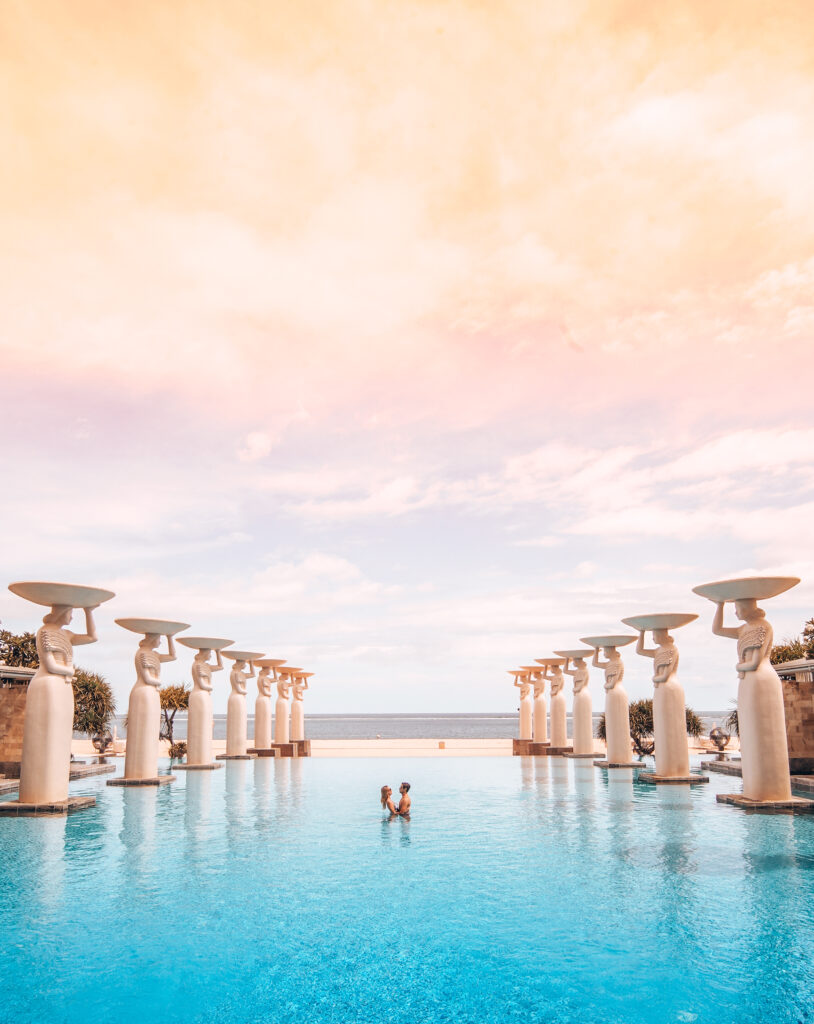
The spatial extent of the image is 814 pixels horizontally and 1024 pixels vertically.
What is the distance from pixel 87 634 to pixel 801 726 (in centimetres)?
1612

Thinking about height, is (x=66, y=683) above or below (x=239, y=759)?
above

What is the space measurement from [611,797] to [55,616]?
38.5 feet

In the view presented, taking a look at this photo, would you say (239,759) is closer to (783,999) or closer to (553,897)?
(553,897)

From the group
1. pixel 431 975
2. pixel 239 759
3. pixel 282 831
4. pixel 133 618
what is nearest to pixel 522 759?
pixel 239 759

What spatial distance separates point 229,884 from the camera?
27.6 ft

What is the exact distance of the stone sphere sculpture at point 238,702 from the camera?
2758cm

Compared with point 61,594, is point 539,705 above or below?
below

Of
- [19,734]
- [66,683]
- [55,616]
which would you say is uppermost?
[55,616]

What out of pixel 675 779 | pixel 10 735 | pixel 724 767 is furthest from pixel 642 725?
pixel 10 735

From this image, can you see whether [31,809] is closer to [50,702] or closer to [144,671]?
[50,702]

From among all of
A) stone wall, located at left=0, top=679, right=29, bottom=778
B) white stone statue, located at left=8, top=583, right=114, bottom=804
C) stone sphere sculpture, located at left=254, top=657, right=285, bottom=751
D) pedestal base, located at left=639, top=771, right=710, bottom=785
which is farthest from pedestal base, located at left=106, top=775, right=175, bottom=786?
pedestal base, located at left=639, top=771, right=710, bottom=785

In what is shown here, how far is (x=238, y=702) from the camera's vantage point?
28.0 metres

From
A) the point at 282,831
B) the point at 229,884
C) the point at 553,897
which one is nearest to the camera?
the point at 553,897

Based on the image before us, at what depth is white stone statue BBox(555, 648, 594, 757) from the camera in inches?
1030
